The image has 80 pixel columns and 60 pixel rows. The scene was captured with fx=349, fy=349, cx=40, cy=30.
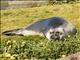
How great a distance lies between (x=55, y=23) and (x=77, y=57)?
711cm

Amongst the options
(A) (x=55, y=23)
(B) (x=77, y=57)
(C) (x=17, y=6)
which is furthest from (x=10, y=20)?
(B) (x=77, y=57)

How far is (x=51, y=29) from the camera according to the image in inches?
602

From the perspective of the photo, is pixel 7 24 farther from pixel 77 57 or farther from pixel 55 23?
pixel 77 57

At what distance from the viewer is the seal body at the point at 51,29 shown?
14.8 m

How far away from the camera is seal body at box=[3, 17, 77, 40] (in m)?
14.8

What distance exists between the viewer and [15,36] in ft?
53.6

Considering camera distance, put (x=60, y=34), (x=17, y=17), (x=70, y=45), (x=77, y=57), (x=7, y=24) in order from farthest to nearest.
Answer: (x=17, y=17) → (x=7, y=24) → (x=60, y=34) → (x=70, y=45) → (x=77, y=57)

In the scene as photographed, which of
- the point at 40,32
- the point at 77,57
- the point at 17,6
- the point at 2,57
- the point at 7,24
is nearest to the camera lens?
the point at 77,57

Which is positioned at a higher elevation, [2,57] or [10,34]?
[2,57]

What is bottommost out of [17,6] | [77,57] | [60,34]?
[17,6]

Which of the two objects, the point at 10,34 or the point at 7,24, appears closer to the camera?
the point at 10,34

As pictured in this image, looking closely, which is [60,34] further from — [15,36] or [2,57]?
[2,57]

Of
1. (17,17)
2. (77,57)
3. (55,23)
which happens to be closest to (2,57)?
(77,57)

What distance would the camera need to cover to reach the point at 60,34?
14.8m
